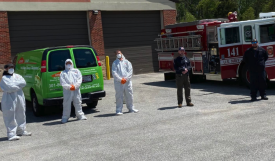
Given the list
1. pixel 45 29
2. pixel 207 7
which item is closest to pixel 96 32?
pixel 45 29

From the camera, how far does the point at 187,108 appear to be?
1088cm

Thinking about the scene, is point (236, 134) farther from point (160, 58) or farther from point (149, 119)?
point (160, 58)

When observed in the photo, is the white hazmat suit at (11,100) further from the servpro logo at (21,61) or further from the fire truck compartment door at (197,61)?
the fire truck compartment door at (197,61)

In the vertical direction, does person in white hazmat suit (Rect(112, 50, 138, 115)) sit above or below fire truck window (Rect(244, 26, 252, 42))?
below

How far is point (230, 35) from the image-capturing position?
1397 cm

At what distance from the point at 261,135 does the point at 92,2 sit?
15.2m

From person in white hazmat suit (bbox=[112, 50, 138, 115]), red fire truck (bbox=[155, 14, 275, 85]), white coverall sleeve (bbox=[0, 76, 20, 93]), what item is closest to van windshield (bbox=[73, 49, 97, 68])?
person in white hazmat suit (bbox=[112, 50, 138, 115])

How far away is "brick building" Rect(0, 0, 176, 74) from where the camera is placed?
19.0 m

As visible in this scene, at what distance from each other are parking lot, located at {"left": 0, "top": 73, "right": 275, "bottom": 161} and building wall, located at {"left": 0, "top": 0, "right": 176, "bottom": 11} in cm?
804

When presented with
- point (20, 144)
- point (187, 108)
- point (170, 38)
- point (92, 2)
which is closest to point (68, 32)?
point (92, 2)

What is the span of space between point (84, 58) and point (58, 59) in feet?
2.39

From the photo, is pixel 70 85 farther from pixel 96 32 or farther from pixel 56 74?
pixel 96 32

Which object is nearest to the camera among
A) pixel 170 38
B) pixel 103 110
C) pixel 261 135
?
pixel 261 135

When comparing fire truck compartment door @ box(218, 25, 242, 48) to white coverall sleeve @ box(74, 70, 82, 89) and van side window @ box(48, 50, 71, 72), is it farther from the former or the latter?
white coverall sleeve @ box(74, 70, 82, 89)
